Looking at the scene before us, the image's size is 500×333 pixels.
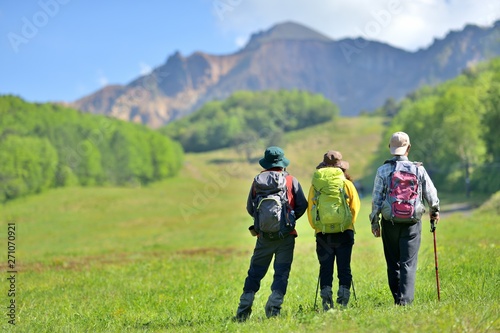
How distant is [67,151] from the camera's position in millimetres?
98062

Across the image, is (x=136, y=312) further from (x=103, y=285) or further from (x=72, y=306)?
(x=103, y=285)

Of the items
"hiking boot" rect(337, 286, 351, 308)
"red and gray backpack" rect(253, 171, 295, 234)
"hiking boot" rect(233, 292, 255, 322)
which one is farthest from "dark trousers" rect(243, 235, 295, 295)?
"hiking boot" rect(337, 286, 351, 308)

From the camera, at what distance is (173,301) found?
11.6 m

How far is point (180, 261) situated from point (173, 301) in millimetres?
9894

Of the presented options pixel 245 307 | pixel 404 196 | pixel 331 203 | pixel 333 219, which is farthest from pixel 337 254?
pixel 245 307

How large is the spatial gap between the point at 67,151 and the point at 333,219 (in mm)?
96229

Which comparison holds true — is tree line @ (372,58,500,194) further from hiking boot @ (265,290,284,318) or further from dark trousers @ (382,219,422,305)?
hiking boot @ (265,290,284,318)

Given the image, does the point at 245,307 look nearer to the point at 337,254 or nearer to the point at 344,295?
the point at 344,295

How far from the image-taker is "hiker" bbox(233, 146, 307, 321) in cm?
870

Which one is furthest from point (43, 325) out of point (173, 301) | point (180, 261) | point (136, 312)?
point (180, 261)

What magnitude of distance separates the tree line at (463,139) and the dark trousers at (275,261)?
53090 mm

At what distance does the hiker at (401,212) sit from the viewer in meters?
8.51

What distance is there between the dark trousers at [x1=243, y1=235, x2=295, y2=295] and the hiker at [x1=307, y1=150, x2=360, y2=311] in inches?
22.3

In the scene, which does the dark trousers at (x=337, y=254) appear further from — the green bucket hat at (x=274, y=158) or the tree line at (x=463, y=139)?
the tree line at (x=463, y=139)
